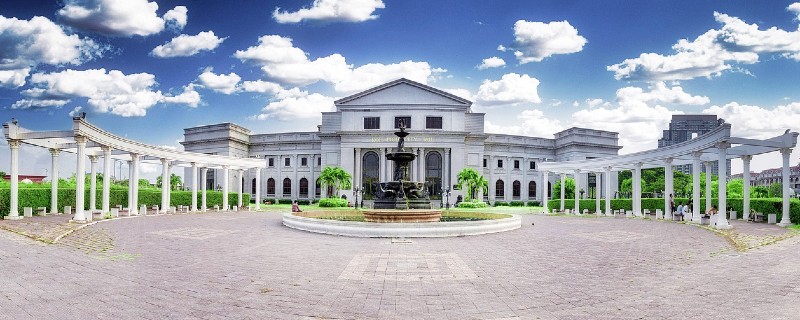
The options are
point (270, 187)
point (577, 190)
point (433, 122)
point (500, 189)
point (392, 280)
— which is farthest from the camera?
point (270, 187)

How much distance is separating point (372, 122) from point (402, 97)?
5.64 m

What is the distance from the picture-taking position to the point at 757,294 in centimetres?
920

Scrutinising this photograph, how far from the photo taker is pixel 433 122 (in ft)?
224

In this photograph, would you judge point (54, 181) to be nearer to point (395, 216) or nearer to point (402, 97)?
point (395, 216)

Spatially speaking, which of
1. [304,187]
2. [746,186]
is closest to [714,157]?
[746,186]

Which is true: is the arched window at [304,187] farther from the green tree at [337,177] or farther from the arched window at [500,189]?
the arched window at [500,189]

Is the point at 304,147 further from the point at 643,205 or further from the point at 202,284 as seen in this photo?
the point at 202,284

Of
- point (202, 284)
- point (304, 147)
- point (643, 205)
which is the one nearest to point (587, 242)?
point (202, 284)

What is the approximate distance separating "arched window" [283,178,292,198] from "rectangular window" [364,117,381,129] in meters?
16.9

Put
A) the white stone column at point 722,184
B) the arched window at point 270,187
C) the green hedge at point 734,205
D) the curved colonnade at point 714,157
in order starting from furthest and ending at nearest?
the arched window at point 270,187
the green hedge at point 734,205
the curved colonnade at point 714,157
the white stone column at point 722,184

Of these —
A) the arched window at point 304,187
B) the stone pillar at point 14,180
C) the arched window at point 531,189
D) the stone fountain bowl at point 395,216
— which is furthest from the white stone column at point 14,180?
the arched window at point 531,189

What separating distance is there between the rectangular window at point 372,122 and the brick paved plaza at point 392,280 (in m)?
51.4

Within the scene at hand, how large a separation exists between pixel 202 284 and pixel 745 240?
2016cm

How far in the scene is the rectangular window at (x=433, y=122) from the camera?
68062 millimetres
